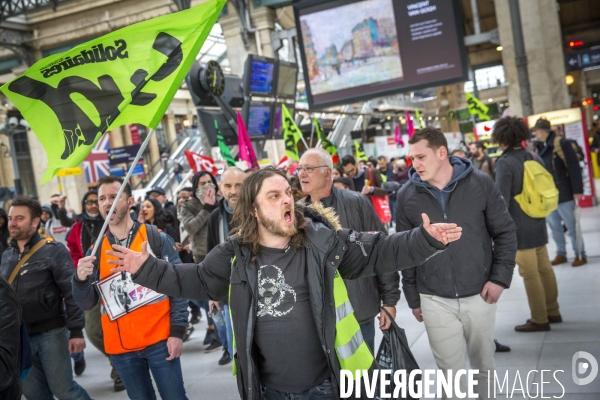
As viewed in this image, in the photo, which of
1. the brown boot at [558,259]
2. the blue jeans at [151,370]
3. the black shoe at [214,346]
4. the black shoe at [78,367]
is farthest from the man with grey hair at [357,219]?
the brown boot at [558,259]

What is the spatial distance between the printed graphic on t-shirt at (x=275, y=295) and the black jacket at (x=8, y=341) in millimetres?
1015

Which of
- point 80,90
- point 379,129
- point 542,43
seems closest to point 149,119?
point 80,90

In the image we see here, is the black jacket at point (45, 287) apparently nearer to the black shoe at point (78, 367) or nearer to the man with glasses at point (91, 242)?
the man with glasses at point (91, 242)

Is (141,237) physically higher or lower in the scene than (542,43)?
lower

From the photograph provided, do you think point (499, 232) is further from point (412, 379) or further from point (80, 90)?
point (80, 90)

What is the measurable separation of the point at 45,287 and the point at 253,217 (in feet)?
7.46

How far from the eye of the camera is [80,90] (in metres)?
3.71

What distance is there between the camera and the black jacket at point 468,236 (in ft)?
12.2

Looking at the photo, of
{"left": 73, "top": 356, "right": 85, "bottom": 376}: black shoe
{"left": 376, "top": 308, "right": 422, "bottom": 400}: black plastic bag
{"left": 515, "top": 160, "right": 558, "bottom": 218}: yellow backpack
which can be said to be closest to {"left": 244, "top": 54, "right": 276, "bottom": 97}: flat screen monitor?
{"left": 73, "top": 356, "right": 85, "bottom": 376}: black shoe

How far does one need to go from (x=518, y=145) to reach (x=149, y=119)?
366cm

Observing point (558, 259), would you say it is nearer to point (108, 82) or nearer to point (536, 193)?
point (536, 193)

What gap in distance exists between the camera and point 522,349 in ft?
17.7

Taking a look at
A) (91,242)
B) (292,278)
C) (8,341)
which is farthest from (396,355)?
(91,242)

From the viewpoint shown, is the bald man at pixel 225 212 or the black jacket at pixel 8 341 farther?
the bald man at pixel 225 212
